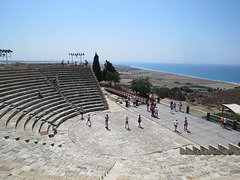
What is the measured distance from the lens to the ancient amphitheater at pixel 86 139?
24.6ft

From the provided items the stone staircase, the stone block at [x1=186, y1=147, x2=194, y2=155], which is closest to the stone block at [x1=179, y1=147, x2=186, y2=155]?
the stone staircase

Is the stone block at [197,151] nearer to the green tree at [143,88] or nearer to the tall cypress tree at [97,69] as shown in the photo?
the green tree at [143,88]

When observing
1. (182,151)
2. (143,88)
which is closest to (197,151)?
(182,151)

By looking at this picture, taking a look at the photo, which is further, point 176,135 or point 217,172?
point 176,135

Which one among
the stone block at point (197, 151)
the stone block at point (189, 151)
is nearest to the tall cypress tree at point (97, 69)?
the stone block at point (189, 151)

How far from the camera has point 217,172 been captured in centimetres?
709

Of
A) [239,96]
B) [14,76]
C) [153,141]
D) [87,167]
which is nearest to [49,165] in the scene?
[87,167]

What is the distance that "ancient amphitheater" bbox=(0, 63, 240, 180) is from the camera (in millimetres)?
7512

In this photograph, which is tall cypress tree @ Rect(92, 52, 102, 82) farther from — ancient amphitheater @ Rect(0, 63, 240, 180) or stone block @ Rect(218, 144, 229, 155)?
stone block @ Rect(218, 144, 229, 155)

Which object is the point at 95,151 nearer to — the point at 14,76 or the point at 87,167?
the point at 87,167

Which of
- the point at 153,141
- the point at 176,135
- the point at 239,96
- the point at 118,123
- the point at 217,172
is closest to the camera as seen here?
the point at 217,172

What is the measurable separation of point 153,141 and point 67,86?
49.3 feet

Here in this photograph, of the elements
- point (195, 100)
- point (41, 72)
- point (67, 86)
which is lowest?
point (195, 100)

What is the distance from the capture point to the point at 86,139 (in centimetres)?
A: 1405
